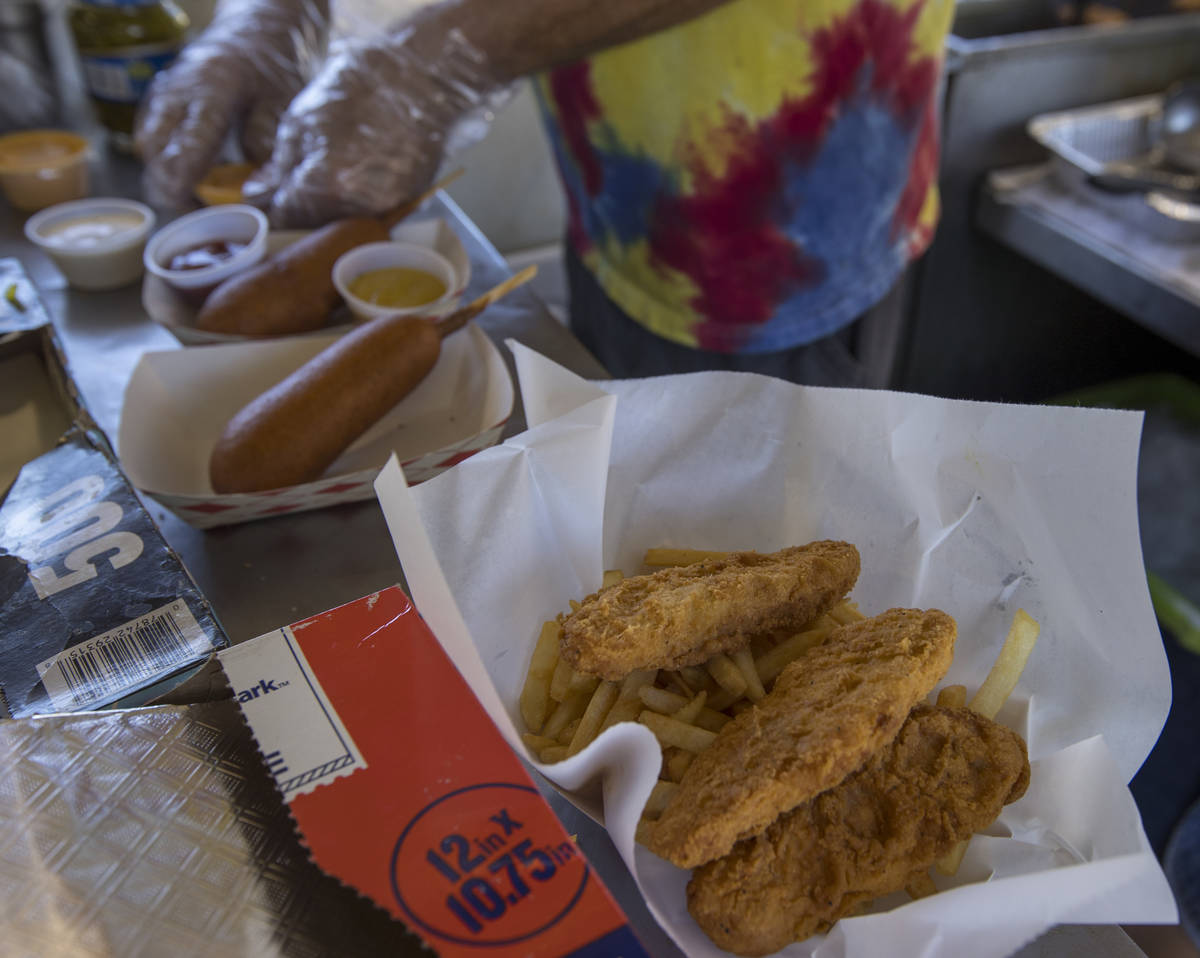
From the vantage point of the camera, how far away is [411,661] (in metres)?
0.69

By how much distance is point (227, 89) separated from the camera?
184cm

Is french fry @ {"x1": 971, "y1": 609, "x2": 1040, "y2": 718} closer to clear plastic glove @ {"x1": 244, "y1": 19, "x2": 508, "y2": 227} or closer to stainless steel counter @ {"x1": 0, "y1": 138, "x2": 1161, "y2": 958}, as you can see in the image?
stainless steel counter @ {"x1": 0, "y1": 138, "x2": 1161, "y2": 958}

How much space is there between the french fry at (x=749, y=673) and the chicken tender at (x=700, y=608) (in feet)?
0.04

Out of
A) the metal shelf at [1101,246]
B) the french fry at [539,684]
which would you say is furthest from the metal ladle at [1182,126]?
the french fry at [539,684]

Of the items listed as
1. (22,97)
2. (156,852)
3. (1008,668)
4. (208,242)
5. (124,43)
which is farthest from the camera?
(22,97)

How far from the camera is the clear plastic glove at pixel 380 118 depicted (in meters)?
1.51

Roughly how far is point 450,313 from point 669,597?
2.18 ft

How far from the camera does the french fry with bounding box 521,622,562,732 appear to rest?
2.71 feet

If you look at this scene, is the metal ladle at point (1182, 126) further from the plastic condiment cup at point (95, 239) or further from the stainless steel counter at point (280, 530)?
the plastic condiment cup at point (95, 239)

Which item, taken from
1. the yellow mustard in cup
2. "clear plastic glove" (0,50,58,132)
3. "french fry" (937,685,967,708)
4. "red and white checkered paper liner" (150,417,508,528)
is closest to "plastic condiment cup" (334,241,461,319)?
the yellow mustard in cup

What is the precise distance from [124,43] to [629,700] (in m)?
2.00

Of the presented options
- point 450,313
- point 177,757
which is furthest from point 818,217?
point 177,757

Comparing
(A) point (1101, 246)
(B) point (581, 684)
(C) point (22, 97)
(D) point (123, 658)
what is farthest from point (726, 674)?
(C) point (22, 97)

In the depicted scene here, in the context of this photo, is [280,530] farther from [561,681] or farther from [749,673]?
[749,673]
